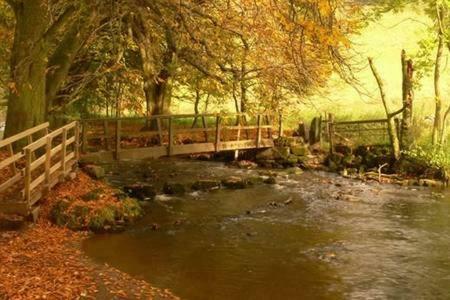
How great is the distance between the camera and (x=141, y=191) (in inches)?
721

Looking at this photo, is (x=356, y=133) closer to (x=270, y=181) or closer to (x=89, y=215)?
(x=270, y=181)

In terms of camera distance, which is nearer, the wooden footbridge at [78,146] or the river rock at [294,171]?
the wooden footbridge at [78,146]

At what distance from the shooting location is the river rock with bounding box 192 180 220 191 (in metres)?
19.8

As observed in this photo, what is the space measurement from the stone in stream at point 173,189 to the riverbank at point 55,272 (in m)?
6.20

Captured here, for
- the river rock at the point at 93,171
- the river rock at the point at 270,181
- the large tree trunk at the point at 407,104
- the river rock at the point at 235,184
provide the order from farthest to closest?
the large tree trunk at the point at 407,104 < the river rock at the point at 270,181 < the river rock at the point at 235,184 < the river rock at the point at 93,171

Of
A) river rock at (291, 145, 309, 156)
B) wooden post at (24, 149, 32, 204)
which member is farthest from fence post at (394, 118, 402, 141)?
wooden post at (24, 149, 32, 204)

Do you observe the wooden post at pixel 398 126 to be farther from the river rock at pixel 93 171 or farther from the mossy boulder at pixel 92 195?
the mossy boulder at pixel 92 195

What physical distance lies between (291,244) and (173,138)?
1176 cm

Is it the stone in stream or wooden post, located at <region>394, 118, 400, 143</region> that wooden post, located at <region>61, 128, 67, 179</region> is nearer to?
the stone in stream

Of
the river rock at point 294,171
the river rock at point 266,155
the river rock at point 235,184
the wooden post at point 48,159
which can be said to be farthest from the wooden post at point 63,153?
the river rock at point 266,155

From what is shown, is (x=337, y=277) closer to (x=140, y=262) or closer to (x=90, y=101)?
(x=140, y=262)

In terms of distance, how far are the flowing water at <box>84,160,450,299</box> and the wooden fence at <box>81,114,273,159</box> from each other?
5.29ft

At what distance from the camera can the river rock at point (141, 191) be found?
59.3 feet

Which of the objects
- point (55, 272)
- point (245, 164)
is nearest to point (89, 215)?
point (55, 272)
